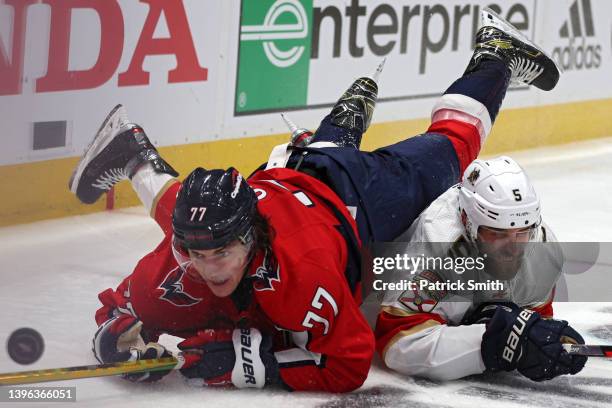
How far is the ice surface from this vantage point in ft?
8.94

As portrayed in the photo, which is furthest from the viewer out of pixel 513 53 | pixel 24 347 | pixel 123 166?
pixel 513 53

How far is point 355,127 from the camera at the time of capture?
3793 mm

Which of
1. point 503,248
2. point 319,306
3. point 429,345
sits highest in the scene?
point 503,248

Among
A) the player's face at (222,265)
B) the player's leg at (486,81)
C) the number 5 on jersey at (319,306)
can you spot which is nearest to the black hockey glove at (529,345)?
the number 5 on jersey at (319,306)

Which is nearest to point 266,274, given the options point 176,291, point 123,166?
point 176,291

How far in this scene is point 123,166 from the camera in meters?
3.62

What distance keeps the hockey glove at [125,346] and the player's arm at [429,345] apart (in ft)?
1.88

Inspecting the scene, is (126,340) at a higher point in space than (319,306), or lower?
lower

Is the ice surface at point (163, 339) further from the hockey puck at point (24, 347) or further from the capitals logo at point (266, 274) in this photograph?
the capitals logo at point (266, 274)

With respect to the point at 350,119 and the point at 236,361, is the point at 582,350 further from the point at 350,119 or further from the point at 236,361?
the point at 350,119

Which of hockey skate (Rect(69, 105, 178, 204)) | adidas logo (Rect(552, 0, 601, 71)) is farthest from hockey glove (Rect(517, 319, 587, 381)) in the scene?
adidas logo (Rect(552, 0, 601, 71))

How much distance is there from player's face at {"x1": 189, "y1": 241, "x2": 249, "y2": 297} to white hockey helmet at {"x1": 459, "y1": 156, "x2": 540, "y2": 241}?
2.02 ft

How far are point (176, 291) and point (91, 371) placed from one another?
12.8 inches

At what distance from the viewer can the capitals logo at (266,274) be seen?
8.74ft
